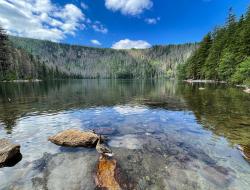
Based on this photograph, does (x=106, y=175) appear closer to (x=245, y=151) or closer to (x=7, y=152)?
(x=7, y=152)

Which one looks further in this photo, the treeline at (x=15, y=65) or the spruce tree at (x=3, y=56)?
the treeline at (x=15, y=65)

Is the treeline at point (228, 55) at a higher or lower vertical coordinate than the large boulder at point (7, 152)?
higher

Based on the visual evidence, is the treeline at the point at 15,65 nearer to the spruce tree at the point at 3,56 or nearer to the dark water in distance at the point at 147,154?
the spruce tree at the point at 3,56

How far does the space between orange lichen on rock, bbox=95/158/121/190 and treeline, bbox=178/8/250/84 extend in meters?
39.9

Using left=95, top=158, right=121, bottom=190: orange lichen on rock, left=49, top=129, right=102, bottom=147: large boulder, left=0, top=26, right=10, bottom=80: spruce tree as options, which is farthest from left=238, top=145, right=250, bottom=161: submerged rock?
left=0, top=26, right=10, bottom=80: spruce tree

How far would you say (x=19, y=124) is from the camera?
1606 centimetres

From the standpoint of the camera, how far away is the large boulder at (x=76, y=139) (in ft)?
36.6

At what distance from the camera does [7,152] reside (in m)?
9.41

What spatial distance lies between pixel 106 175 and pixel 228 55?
56.1m

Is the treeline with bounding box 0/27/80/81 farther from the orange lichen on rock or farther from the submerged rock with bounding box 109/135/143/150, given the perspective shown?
the orange lichen on rock

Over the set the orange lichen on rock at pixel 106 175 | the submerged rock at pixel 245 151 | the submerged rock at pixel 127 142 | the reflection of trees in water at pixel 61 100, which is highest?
the submerged rock at pixel 245 151

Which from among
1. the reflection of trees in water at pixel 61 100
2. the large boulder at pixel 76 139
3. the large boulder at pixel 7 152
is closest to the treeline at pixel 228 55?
the reflection of trees in water at pixel 61 100

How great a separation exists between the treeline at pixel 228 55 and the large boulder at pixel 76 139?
3895cm

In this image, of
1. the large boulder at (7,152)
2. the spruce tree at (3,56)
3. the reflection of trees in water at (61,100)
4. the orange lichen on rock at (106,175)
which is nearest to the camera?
the orange lichen on rock at (106,175)
